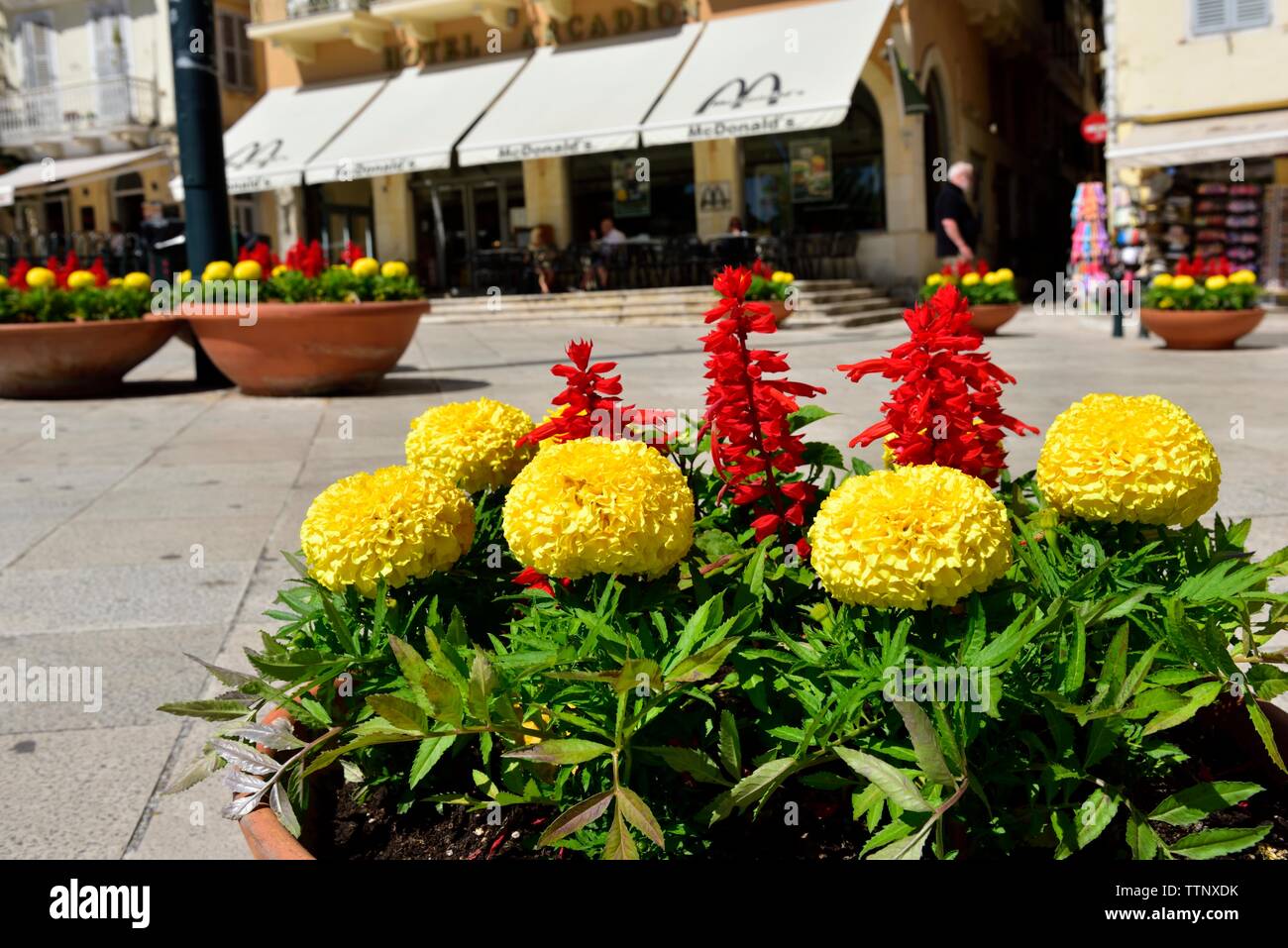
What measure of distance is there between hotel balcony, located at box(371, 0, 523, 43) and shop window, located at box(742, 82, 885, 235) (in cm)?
553

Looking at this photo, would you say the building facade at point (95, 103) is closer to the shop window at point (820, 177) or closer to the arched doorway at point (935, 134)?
the shop window at point (820, 177)

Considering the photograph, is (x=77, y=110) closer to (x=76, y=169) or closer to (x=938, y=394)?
(x=76, y=169)

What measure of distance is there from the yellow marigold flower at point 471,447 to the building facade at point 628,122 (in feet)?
52.3

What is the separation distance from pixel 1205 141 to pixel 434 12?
14448 millimetres

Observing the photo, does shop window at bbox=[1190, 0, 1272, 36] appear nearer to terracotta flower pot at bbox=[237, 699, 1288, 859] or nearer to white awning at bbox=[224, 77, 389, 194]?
white awning at bbox=[224, 77, 389, 194]

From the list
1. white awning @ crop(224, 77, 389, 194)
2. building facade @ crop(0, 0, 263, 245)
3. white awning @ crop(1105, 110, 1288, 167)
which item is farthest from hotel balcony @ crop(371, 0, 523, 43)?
white awning @ crop(1105, 110, 1288, 167)

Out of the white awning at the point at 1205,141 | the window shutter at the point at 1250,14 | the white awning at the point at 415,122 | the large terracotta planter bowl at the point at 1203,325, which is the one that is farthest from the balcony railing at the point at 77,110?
the large terracotta planter bowl at the point at 1203,325

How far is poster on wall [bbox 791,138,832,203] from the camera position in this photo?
22.0 m

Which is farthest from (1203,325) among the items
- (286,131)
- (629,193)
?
(286,131)

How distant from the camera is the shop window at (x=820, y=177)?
2167 cm

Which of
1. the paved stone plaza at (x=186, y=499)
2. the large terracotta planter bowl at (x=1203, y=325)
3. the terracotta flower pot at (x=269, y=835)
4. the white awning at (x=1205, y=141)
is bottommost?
the paved stone plaza at (x=186, y=499)

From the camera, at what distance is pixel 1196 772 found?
179 cm
